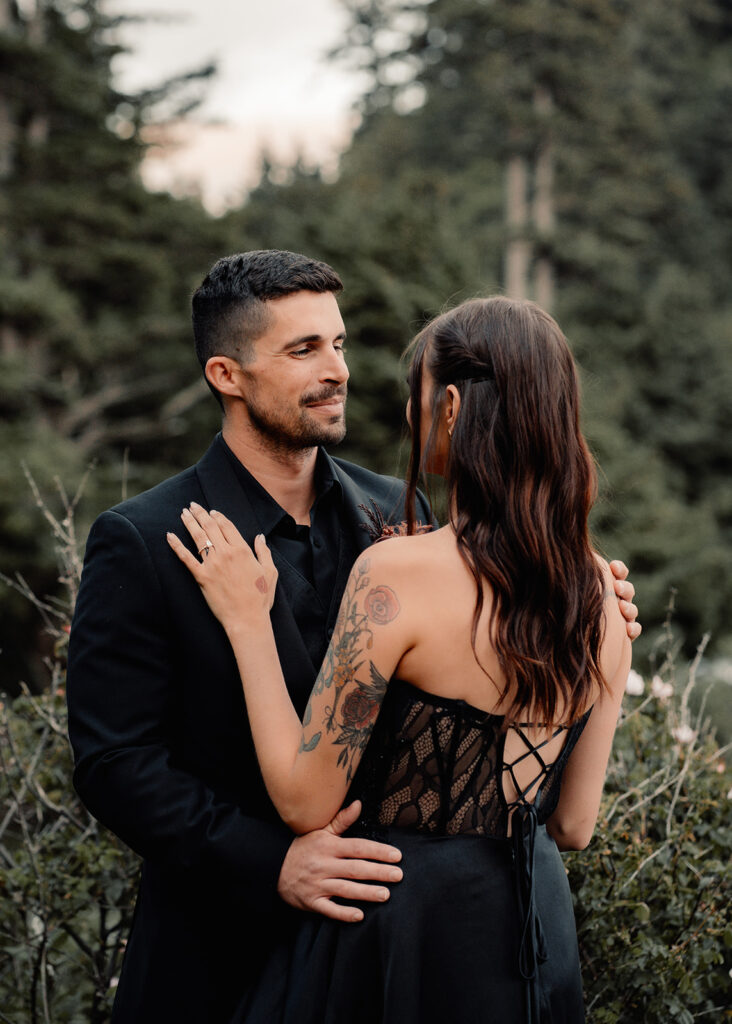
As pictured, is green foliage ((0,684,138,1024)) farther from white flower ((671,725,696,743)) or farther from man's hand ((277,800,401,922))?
white flower ((671,725,696,743))

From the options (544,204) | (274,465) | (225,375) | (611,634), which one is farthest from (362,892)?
(544,204)

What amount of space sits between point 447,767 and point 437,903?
0.27m

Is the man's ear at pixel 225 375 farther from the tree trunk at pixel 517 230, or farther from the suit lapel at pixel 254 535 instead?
the tree trunk at pixel 517 230

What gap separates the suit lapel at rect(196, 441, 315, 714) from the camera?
2.15 m

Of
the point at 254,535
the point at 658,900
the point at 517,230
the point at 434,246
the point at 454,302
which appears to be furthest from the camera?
the point at 517,230

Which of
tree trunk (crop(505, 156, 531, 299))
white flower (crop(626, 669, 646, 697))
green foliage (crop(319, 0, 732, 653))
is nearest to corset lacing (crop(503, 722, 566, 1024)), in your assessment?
white flower (crop(626, 669, 646, 697))

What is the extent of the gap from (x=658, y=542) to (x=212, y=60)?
11422 millimetres

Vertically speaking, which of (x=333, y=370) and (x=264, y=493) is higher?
(x=333, y=370)

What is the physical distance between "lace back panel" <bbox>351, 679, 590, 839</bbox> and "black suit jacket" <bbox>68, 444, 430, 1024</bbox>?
30 centimetres

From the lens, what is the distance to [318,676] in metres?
1.88

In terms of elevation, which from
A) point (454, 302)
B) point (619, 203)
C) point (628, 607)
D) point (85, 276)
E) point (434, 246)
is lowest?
point (628, 607)

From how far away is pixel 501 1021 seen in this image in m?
1.83

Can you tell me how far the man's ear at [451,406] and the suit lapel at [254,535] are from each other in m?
0.60

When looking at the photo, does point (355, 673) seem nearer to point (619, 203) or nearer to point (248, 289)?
point (248, 289)
